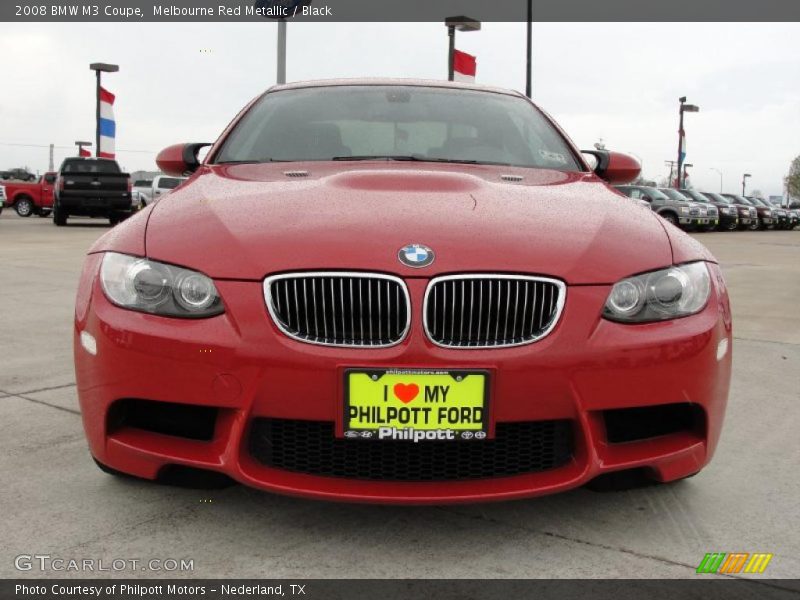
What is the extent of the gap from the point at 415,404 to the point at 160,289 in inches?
31.0

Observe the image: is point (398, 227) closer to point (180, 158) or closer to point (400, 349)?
point (400, 349)

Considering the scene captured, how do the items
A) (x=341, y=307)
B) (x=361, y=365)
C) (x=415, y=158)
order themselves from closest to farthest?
(x=361, y=365) < (x=341, y=307) < (x=415, y=158)

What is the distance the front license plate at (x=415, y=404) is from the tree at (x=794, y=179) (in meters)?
109

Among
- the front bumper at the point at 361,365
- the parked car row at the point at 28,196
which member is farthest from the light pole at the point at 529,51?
the front bumper at the point at 361,365

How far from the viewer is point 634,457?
238 centimetres

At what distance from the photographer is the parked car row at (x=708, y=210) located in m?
27.7

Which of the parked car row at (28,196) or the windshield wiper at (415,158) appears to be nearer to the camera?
the windshield wiper at (415,158)

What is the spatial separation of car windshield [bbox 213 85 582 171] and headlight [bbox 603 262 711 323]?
1119 mm

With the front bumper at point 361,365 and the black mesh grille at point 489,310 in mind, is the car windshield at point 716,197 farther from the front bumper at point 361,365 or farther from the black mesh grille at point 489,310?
the black mesh grille at point 489,310

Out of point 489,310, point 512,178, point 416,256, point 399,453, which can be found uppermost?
point 512,178

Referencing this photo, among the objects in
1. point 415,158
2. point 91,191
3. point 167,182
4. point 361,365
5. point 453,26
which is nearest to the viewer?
point 361,365

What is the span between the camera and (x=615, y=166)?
406 centimetres

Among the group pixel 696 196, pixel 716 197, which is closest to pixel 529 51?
pixel 696 196
